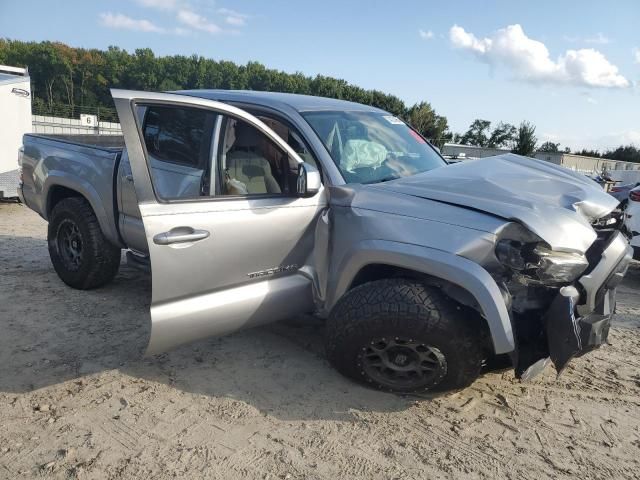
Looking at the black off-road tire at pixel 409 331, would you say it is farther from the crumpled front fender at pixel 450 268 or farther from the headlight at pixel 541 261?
the headlight at pixel 541 261

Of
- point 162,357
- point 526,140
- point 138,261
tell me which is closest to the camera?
point 162,357

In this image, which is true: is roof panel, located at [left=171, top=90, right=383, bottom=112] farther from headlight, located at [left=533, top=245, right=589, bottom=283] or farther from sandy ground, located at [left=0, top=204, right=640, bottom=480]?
headlight, located at [left=533, top=245, right=589, bottom=283]

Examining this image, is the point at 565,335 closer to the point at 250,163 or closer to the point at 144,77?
the point at 250,163

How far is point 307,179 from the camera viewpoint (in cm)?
315

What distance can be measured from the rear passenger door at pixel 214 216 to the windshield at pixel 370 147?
37 centimetres

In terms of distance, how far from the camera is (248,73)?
274 ft

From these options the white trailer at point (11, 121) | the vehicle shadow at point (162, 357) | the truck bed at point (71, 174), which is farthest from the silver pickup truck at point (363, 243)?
the white trailer at point (11, 121)

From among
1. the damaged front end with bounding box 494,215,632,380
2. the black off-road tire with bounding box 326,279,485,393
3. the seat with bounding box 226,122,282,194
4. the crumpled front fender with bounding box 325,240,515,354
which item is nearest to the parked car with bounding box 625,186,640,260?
the damaged front end with bounding box 494,215,632,380

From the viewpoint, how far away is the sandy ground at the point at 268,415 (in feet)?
8.61

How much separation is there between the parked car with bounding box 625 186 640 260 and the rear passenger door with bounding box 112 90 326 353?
4.71 metres

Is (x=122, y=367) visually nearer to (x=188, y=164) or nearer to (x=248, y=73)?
(x=188, y=164)

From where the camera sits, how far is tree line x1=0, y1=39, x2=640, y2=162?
212 ft

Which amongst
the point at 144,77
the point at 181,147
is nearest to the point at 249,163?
the point at 181,147

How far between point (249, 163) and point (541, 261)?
1.96 metres
